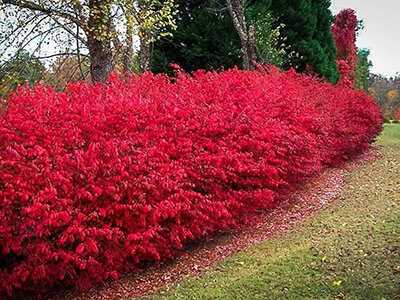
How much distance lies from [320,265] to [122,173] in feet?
8.18

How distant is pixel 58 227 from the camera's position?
6965 millimetres

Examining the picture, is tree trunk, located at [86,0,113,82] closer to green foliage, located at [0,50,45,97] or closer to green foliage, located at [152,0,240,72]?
green foliage, located at [0,50,45,97]

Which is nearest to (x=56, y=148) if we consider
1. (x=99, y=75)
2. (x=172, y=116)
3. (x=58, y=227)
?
(x=58, y=227)

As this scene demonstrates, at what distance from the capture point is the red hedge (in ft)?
22.6

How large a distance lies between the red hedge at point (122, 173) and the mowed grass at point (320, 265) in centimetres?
71

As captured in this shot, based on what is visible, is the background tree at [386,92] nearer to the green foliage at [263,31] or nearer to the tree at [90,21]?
the green foliage at [263,31]

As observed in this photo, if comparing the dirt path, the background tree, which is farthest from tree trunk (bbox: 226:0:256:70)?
the background tree

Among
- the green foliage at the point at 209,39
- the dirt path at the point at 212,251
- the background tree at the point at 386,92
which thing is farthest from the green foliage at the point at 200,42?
the background tree at the point at 386,92

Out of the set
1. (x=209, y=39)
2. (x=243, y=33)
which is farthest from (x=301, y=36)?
(x=243, y=33)

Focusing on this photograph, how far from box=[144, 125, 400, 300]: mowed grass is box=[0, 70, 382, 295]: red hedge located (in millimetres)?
715

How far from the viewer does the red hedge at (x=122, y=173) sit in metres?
6.90

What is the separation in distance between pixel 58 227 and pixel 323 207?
4.47 metres

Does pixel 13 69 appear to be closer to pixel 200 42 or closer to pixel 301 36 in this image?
pixel 200 42

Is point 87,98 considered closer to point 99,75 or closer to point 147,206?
point 147,206
